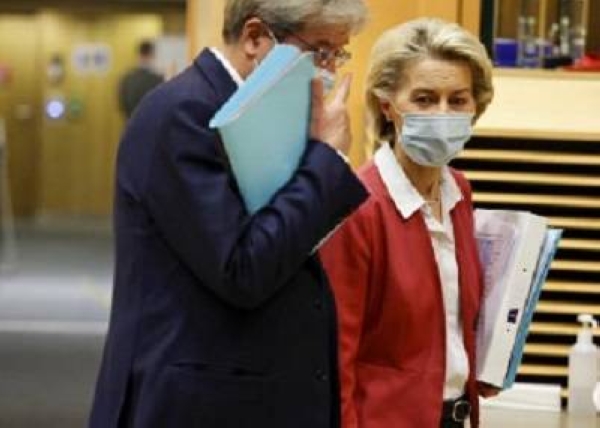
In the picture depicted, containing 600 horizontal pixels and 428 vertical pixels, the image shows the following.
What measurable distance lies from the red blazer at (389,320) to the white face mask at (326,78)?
0.40 metres

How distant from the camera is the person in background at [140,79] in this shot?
12.2 m

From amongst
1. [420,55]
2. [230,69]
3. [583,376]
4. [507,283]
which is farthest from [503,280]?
[230,69]

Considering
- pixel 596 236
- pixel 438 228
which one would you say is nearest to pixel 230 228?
pixel 438 228

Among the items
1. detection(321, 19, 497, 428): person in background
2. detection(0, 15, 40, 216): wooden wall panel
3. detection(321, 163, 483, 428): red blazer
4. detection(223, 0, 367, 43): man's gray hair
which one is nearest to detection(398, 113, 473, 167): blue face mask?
detection(321, 19, 497, 428): person in background

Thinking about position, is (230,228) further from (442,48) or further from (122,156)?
(442,48)

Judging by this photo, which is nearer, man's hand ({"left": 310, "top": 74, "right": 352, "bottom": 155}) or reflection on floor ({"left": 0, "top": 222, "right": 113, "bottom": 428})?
man's hand ({"left": 310, "top": 74, "right": 352, "bottom": 155})

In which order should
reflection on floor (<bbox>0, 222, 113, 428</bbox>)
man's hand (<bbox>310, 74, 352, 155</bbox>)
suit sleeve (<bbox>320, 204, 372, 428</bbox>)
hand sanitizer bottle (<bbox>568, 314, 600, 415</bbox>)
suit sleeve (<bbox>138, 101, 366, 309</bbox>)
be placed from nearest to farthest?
suit sleeve (<bbox>138, 101, 366, 309</bbox>)
man's hand (<bbox>310, 74, 352, 155</bbox>)
suit sleeve (<bbox>320, 204, 372, 428</bbox>)
hand sanitizer bottle (<bbox>568, 314, 600, 415</bbox>)
reflection on floor (<bbox>0, 222, 113, 428</bbox>)

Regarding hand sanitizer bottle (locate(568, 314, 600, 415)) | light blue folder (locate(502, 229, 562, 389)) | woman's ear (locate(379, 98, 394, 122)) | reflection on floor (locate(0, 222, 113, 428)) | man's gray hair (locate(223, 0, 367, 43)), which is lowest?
reflection on floor (locate(0, 222, 113, 428))

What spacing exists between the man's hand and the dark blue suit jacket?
3cm

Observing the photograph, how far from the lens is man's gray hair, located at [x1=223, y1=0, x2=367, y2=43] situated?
2006mm

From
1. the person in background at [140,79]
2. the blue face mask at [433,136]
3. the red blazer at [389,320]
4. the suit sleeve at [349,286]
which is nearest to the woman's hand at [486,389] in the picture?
the red blazer at [389,320]

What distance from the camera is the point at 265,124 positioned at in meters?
1.98

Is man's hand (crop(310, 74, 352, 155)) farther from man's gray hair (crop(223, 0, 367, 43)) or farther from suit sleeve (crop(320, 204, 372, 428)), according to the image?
suit sleeve (crop(320, 204, 372, 428))

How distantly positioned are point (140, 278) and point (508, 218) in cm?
103
